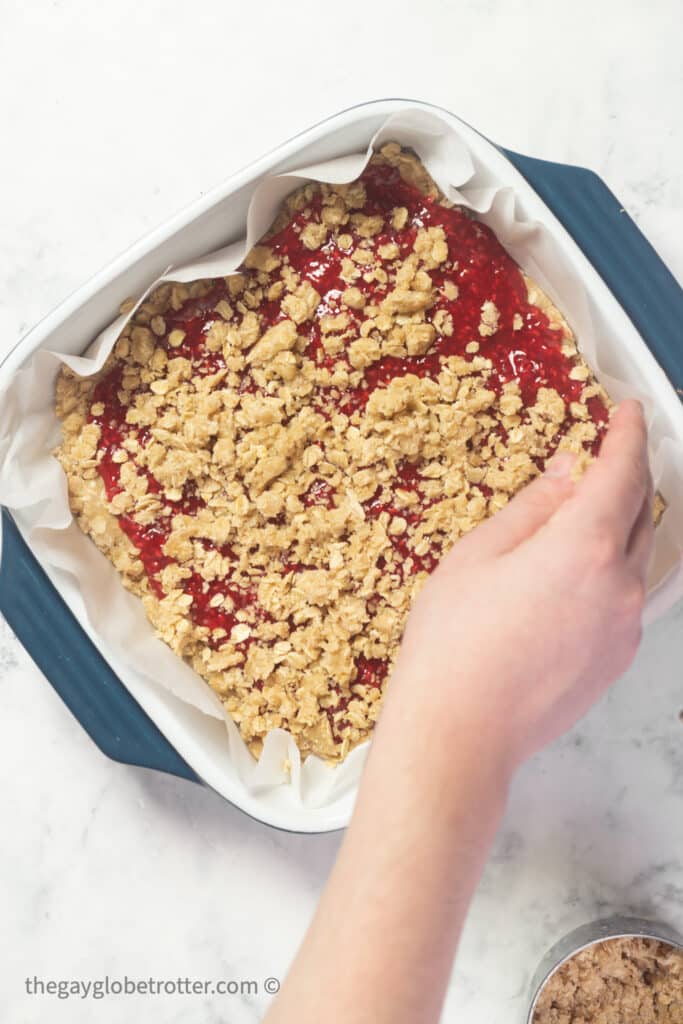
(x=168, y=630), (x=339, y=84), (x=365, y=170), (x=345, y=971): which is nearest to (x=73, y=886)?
(x=168, y=630)

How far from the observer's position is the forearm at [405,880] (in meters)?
0.66

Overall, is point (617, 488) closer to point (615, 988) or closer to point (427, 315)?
point (427, 315)

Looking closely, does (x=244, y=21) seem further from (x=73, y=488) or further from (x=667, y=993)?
(x=667, y=993)

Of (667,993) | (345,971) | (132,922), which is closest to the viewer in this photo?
(345,971)

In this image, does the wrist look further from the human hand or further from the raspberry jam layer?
the raspberry jam layer

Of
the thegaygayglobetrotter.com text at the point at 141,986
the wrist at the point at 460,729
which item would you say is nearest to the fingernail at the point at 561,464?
the wrist at the point at 460,729

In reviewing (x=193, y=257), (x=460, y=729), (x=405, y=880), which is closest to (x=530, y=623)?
(x=460, y=729)

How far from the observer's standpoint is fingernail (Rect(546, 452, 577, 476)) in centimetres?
85

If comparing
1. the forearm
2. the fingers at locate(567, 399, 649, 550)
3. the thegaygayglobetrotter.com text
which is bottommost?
the thegaygayglobetrotter.com text

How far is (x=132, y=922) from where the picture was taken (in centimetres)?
114

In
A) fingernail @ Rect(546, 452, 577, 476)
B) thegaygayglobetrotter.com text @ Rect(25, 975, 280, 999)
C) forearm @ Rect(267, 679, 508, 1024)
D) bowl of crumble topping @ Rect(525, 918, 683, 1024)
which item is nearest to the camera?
forearm @ Rect(267, 679, 508, 1024)

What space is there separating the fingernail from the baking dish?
0.10m

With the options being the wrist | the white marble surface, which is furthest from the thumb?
the white marble surface

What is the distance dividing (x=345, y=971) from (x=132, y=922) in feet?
1.85
